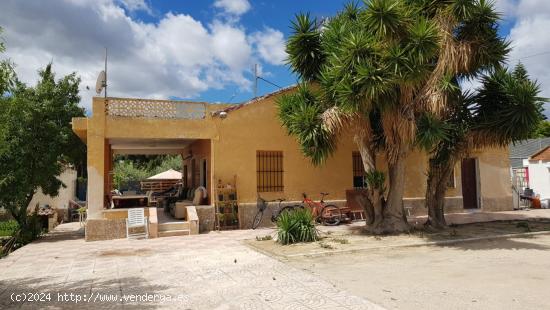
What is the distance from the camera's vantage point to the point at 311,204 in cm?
1391

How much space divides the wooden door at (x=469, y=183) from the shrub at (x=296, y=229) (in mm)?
10117

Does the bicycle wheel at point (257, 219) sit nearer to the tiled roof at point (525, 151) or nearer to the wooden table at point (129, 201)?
the wooden table at point (129, 201)

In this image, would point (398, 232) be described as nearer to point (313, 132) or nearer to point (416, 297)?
point (313, 132)

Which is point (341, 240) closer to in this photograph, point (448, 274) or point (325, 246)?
point (325, 246)

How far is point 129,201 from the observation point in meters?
13.9

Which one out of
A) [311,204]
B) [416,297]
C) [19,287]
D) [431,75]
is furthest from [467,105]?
[19,287]

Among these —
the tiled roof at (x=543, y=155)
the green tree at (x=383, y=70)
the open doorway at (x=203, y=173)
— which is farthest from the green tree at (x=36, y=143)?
the tiled roof at (x=543, y=155)

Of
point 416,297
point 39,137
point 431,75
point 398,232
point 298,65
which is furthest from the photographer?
point 39,137

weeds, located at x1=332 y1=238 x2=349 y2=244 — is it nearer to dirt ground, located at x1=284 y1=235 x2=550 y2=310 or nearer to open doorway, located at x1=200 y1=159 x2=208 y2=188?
dirt ground, located at x1=284 y1=235 x2=550 y2=310

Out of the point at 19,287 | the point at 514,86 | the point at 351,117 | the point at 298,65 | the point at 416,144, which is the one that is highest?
the point at 298,65

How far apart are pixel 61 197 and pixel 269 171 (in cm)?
1270

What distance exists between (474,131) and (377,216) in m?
3.45

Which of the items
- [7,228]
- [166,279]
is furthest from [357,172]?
[7,228]

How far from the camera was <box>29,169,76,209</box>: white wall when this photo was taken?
1989cm
